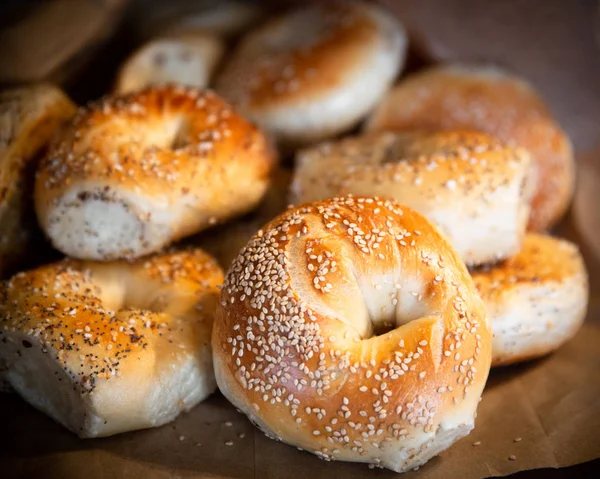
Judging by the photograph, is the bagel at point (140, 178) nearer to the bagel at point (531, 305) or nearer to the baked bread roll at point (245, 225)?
the baked bread roll at point (245, 225)

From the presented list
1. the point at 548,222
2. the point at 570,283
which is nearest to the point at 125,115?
the point at 570,283

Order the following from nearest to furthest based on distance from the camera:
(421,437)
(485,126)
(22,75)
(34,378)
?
(421,437) → (34,378) → (22,75) → (485,126)

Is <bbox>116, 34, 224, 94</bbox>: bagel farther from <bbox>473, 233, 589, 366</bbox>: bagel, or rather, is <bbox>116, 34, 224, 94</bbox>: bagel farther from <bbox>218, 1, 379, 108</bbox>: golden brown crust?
<bbox>473, 233, 589, 366</bbox>: bagel

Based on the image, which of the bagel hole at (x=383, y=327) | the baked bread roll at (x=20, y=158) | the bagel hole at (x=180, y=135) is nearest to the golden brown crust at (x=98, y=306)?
the baked bread roll at (x=20, y=158)

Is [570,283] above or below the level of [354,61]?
below

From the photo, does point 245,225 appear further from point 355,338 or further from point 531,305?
point 531,305

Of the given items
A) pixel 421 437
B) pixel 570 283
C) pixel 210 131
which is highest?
pixel 210 131

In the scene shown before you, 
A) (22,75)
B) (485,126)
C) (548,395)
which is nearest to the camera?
(548,395)

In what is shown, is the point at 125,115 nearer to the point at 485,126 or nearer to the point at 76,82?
the point at 76,82
